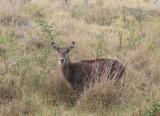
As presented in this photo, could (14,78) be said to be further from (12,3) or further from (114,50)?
(12,3)

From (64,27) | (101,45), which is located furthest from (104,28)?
(101,45)

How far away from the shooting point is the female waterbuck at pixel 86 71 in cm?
772

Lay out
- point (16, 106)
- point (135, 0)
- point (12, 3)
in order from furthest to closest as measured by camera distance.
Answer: point (135, 0)
point (12, 3)
point (16, 106)

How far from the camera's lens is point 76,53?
1016 centimetres

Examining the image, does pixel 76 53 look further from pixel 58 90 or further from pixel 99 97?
pixel 99 97

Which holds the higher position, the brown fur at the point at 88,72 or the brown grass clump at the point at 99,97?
the brown fur at the point at 88,72

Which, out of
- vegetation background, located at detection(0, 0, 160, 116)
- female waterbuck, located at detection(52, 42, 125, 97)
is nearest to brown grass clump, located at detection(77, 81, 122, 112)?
vegetation background, located at detection(0, 0, 160, 116)

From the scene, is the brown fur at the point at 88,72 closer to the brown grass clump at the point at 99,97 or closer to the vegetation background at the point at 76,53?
the vegetation background at the point at 76,53

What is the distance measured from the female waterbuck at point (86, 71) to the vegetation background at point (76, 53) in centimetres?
16

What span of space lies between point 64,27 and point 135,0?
24.1ft

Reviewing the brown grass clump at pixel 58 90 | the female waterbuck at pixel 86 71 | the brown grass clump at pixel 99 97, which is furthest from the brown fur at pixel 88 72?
the brown grass clump at pixel 99 97

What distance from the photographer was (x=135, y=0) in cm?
1900

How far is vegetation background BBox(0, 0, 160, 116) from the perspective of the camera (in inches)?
282

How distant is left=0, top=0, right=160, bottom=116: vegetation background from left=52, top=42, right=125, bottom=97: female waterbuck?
0.16 meters
